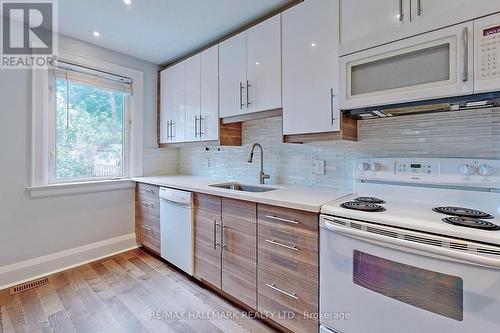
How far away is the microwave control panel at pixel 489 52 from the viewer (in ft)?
3.31

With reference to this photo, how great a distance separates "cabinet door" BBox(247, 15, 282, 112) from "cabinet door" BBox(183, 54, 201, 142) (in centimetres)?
74

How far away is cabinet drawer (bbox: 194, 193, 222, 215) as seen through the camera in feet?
6.16

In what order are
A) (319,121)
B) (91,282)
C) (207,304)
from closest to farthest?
(319,121), (207,304), (91,282)

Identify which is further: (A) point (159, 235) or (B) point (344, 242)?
(A) point (159, 235)

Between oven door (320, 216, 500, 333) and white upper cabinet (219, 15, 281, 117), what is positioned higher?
white upper cabinet (219, 15, 281, 117)

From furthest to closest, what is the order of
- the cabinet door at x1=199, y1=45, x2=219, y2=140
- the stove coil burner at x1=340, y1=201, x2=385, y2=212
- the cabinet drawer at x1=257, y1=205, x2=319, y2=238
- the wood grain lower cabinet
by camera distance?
the wood grain lower cabinet < the cabinet door at x1=199, y1=45, x2=219, y2=140 < the cabinet drawer at x1=257, y1=205, x2=319, y2=238 < the stove coil burner at x1=340, y1=201, x2=385, y2=212

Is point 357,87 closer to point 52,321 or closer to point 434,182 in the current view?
point 434,182

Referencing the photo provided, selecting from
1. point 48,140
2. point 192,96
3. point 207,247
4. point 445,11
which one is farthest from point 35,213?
point 445,11

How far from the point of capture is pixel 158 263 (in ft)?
8.23

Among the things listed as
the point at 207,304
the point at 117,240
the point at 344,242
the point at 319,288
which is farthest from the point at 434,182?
the point at 117,240

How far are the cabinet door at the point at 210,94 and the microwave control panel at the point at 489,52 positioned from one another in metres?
1.85

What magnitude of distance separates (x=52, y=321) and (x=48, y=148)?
1516mm

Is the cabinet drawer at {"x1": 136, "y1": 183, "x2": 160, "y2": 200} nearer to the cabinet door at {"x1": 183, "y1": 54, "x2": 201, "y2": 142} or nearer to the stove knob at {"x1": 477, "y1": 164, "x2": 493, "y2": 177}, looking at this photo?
the cabinet door at {"x1": 183, "y1": 54, "x2": 201, "y2": 142}

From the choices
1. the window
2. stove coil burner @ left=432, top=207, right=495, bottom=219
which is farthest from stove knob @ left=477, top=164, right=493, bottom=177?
the window
